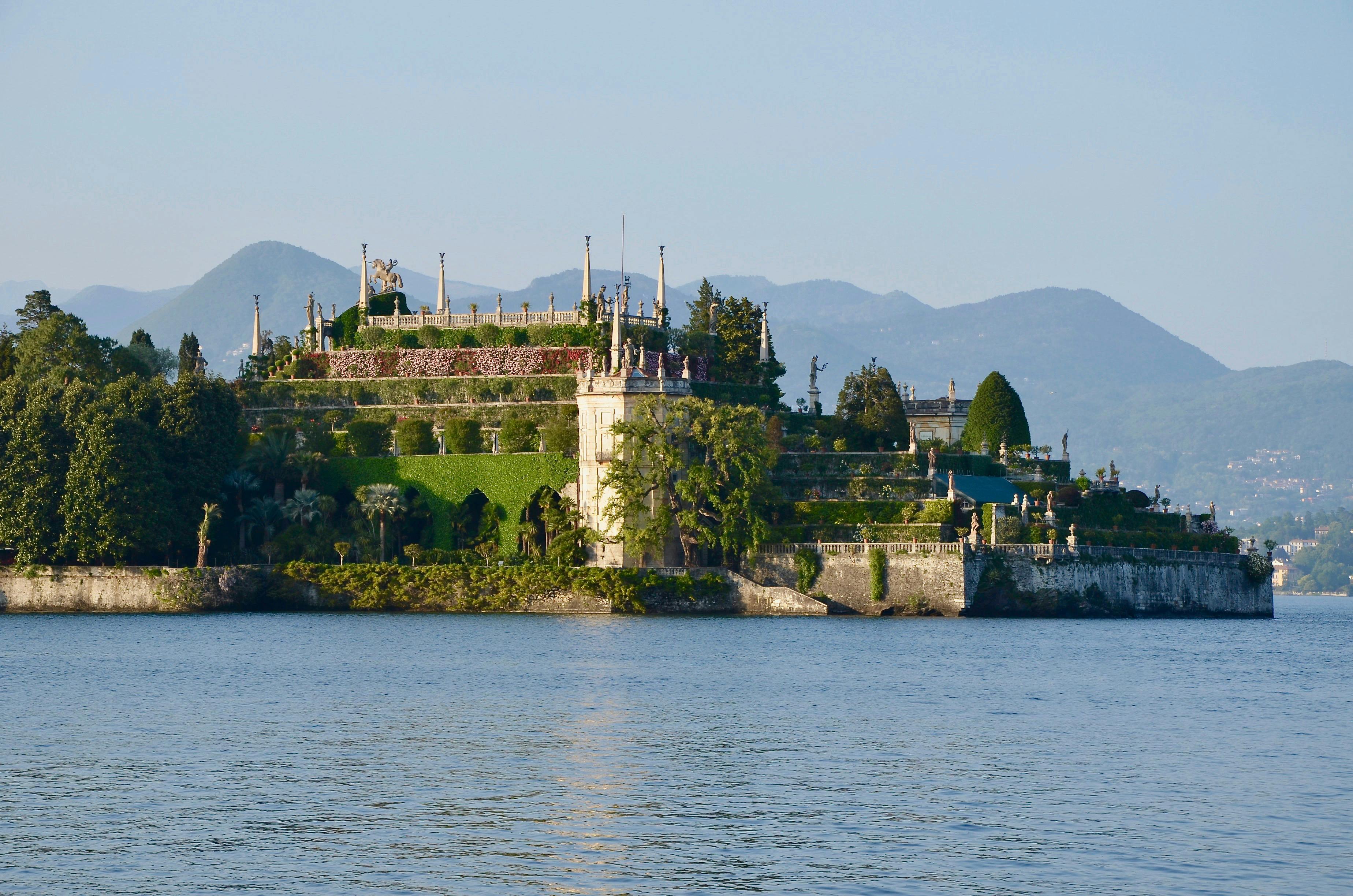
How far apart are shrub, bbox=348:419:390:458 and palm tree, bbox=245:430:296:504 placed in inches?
171

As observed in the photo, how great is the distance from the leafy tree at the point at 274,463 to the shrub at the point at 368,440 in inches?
172

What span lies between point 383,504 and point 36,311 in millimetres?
33225

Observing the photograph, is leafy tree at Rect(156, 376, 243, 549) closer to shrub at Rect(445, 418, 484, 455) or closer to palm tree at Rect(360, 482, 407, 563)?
palm tree at Rect(360, 482, 407, 563)

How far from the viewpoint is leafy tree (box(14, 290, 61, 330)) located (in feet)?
394

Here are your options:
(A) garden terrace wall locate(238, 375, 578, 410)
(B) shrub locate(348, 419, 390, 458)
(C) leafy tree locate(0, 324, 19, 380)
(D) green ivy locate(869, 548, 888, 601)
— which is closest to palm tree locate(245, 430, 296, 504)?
(B) shrub locate(348, 419, 390, 458)

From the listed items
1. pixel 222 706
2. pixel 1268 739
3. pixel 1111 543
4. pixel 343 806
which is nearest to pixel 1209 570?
pixel 1111 543

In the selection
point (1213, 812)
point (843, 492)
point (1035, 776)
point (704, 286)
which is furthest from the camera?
point (704, 286)

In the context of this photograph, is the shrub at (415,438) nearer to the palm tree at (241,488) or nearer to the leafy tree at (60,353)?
the palm tree at (241,488)

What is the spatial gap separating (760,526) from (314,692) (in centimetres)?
3639

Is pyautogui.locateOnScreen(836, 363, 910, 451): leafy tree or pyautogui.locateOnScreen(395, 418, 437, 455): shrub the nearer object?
pyautogui.locateOnScreen(395, 418, 437, 455): shrub

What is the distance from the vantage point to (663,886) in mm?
32062

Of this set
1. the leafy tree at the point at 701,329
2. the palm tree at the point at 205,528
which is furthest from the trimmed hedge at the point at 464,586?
the leafy tree at the point at 701,329

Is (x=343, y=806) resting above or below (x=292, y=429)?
below

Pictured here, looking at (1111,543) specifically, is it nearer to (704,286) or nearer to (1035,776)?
(704,286)
